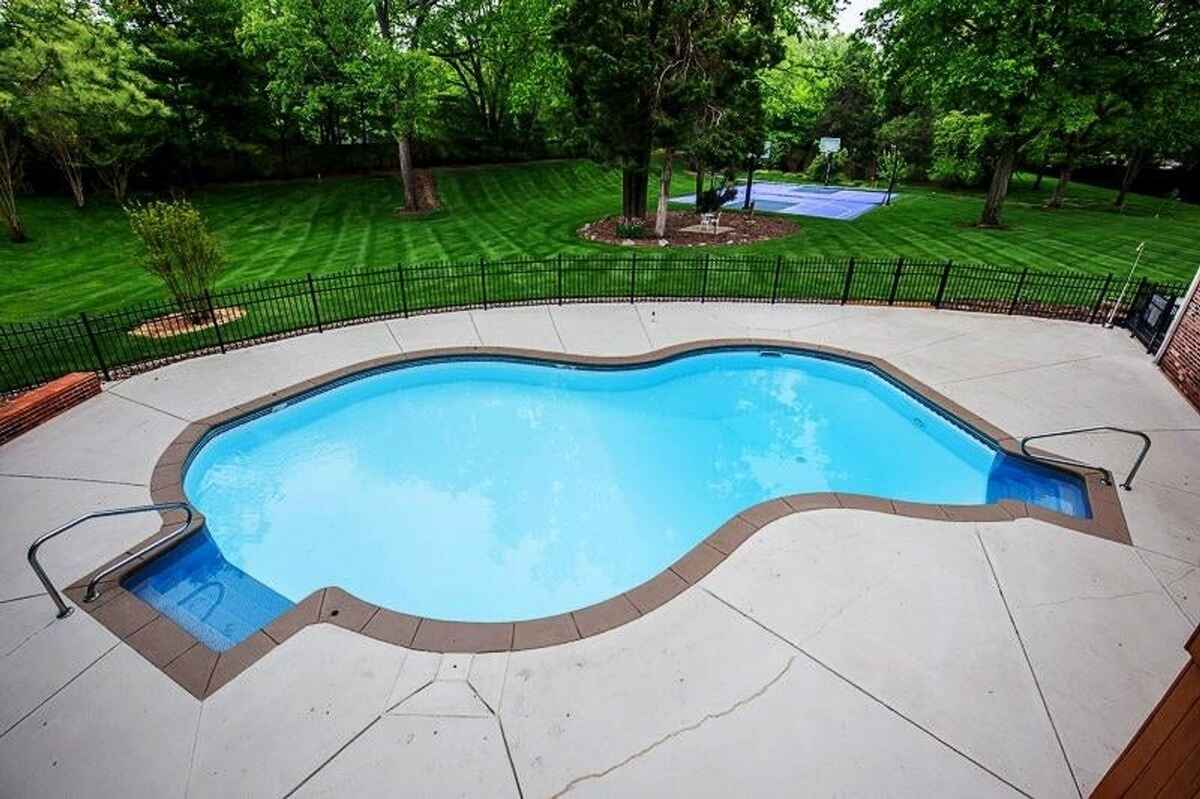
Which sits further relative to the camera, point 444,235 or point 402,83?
point 444,235

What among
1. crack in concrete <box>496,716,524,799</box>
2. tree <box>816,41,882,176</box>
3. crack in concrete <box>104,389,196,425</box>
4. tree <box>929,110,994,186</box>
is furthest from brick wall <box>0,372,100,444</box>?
tree <box>816,41,882,176</box>

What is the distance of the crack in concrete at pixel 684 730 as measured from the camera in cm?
409

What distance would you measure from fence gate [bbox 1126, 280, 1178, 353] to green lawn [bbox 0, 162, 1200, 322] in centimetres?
560

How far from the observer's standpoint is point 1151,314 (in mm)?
12070

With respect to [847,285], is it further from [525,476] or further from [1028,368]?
[525,476]

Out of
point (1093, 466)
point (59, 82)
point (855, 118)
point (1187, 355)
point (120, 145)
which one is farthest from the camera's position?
point (855, 118)

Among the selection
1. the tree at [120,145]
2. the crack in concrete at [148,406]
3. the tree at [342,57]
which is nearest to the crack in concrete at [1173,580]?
the crack in concrete at [148,406]

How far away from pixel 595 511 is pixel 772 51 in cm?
1644

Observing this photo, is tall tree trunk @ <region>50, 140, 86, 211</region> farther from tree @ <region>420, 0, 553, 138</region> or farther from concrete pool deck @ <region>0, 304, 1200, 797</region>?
concrete pool deck @ <region>0, 304, 1200, 797</region>

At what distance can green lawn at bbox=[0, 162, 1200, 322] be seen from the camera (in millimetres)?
16891

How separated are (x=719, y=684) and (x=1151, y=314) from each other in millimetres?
13573

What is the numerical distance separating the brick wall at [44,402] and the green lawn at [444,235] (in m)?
6.19

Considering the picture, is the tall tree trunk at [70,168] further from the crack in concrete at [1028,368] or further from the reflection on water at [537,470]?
the crack in concrete at [1028,368]

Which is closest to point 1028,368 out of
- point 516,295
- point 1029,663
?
point 1029,663
